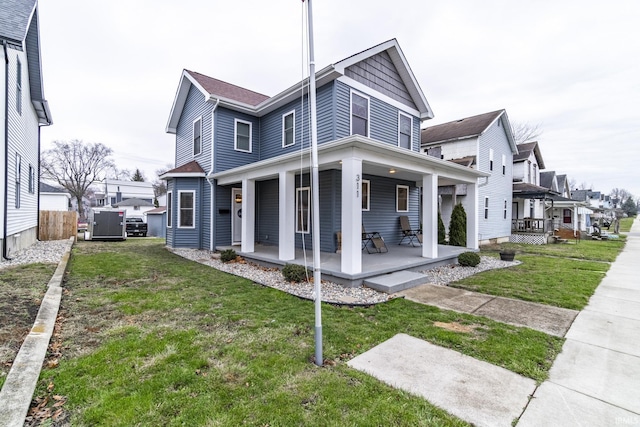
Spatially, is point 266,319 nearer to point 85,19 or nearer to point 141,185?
point 85,19

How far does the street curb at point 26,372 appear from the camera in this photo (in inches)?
79.7

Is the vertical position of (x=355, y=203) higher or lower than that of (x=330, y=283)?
higher

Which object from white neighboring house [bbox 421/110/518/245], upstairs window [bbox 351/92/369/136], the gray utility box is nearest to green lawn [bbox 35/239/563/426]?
upstairs window [bbox 351/92/369/136]

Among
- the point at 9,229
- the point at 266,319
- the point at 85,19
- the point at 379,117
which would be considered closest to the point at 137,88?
the point at 85,19

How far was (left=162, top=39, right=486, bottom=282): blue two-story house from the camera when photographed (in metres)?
8.09

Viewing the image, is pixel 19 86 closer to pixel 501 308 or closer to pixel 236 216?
pixel 236 216

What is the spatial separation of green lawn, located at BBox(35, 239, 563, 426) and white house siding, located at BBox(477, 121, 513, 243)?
41.7ft

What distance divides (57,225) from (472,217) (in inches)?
755

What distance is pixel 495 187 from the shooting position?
16203 millimetres

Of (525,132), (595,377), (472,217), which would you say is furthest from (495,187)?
(525,132)

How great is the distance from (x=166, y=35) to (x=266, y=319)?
1230cm

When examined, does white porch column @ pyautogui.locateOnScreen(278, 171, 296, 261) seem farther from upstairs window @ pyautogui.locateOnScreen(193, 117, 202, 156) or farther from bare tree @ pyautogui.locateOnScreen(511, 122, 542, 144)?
bare tree @ pyautogui.locateOnScreen(511, 122, 542, 144)

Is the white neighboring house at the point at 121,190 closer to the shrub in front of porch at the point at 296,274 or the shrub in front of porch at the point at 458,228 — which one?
the shrub in front of porch at the point at 296,274

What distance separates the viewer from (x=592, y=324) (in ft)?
13.4
